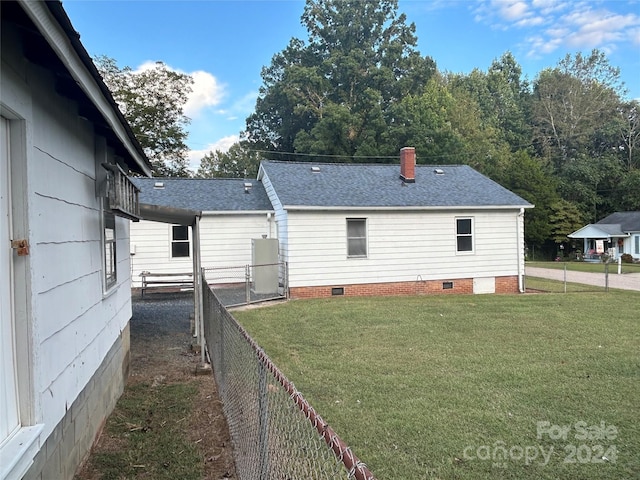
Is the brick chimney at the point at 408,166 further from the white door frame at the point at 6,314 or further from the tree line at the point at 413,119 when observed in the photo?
the tree line at the point at 413,119

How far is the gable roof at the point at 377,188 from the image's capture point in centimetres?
1466

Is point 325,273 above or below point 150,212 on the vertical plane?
below

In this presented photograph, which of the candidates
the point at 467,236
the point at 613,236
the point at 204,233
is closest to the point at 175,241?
the point at 204,233

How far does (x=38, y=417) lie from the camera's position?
7.75 ft

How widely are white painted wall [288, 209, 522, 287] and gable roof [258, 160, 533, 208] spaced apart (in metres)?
0.36

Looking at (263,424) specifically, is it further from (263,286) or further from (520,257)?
(520,257)

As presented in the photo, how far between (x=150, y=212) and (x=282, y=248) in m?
8.11

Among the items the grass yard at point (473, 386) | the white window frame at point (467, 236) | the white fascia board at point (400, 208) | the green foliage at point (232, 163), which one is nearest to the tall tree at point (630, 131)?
the white fascia board at point (400, 208)

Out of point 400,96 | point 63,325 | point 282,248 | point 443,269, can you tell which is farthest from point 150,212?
point 400,96

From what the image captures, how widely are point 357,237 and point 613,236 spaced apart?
25.6 m

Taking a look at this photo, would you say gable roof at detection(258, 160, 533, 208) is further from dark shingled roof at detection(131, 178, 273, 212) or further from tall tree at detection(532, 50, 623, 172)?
tall tree at detection(532, 50, 623, 172)

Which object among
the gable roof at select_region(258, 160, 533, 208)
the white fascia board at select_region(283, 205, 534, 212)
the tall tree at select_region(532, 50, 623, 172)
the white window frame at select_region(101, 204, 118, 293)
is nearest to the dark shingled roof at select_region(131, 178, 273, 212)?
the gable roof at select_region(258, 160, 533, 208)

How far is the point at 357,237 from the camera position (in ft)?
48.5

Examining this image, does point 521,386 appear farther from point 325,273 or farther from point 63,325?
point 325,273
